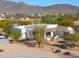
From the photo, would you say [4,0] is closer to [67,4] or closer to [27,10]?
[27,10]

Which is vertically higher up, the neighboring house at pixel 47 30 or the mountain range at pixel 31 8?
the mountain range at pixel 31 8

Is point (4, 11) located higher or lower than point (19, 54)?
higher

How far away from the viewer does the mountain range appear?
3.14 m

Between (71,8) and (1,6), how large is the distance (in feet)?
3.08

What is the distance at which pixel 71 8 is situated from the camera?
3.10 metres

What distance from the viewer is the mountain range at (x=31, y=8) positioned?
3.14 m

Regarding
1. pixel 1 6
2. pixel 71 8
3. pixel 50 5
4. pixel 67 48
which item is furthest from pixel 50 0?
pixel 67 48

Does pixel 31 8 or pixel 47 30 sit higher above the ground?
pixel 31 8

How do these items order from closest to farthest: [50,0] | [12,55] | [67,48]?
1. [50,0]
2. [12,55]
3. [67,48]

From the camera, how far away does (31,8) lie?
3258 mm

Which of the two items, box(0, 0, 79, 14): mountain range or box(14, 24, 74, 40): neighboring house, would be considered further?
box(14, 24, 74, 40): neighboring house

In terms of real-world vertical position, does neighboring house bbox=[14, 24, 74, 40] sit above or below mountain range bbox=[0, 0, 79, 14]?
below

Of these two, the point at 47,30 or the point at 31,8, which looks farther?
the point at 47,30

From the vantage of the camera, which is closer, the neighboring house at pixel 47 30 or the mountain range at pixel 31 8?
the mountain range at pixel 31 8
